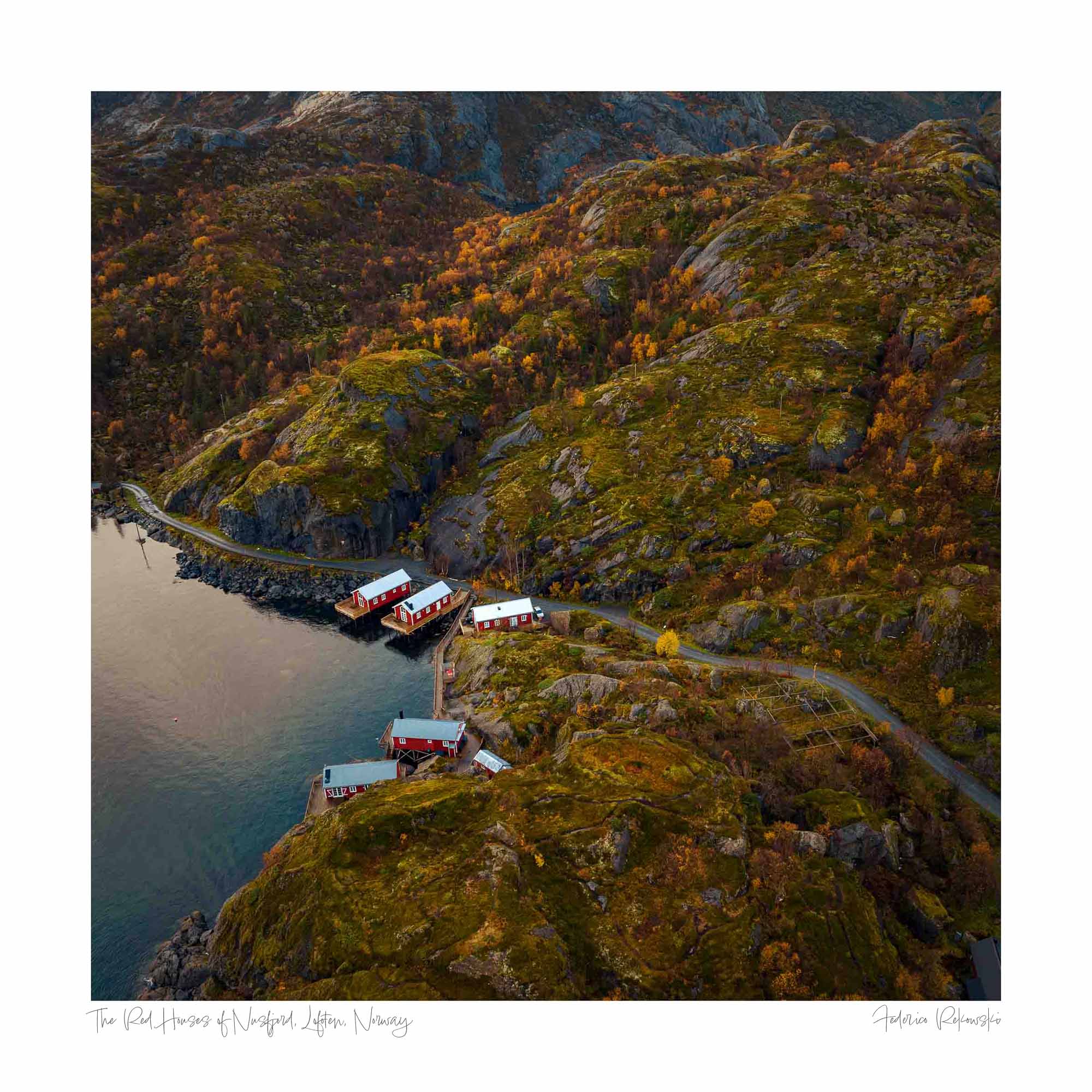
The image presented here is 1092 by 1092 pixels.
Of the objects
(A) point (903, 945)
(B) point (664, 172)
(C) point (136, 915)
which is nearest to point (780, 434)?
(A) point (903, 945)

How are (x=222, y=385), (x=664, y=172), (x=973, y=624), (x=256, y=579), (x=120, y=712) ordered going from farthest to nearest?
(x=664, y=172)
(x=222, y=385)
(x=256, y=579)
(x=120, y=712)
(x=973, y=624)

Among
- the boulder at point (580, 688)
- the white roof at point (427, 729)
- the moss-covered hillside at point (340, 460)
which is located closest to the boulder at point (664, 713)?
the boulder at point (580, 688)

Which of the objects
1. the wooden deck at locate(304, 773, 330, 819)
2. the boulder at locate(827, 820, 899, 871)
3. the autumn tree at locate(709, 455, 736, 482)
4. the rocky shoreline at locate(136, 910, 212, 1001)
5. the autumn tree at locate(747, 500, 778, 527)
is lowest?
the rocky shoreline at locate(136, 910, 212, 1001)

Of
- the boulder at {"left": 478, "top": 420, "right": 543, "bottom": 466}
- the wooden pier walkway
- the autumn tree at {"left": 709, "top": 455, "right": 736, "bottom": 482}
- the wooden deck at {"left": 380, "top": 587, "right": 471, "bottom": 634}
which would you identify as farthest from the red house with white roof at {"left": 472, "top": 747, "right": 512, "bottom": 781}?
the boulder at {"left": 478, "top": 420, "right": 543, "bottom": 466}

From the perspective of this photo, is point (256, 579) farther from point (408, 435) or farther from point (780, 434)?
point (780, 434)

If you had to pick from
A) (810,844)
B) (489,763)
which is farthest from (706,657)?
(810,844)

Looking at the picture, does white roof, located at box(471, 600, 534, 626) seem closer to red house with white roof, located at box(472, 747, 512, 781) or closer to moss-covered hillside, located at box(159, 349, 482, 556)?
red house with white roof, located at box(472, 747, 512, 781)
